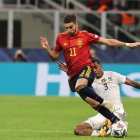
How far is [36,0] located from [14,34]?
2.38 metres

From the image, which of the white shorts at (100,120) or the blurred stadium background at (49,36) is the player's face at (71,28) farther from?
the blurred stadium background at (49,36)

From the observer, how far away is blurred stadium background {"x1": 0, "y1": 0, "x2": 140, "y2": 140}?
86.3ft

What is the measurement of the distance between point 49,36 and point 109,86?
19.1 meters

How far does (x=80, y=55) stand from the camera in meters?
13.9

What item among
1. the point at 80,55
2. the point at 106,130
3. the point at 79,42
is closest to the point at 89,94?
the point at 106,130

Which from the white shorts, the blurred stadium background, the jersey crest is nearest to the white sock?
the white shorts

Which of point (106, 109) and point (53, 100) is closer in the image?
point (106, 109)

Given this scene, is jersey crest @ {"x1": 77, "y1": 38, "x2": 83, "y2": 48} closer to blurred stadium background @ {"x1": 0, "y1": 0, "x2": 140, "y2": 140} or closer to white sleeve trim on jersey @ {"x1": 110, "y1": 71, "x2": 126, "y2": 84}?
white sleeve trim on jersey @ {"x1": 110, "y1": 71, "x2": 126, "y2": 84}

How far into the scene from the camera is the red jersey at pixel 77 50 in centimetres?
1386

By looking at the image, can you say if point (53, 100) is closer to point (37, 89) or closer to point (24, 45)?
point (37, 89)

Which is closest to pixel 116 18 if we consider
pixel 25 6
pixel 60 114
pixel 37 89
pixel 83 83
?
pixel 25 6

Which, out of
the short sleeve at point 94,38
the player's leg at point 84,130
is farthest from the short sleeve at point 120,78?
the player's leg at point 84,130

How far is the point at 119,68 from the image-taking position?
86.6 feet

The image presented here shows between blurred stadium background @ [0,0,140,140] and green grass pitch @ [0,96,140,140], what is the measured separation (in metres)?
0.71
